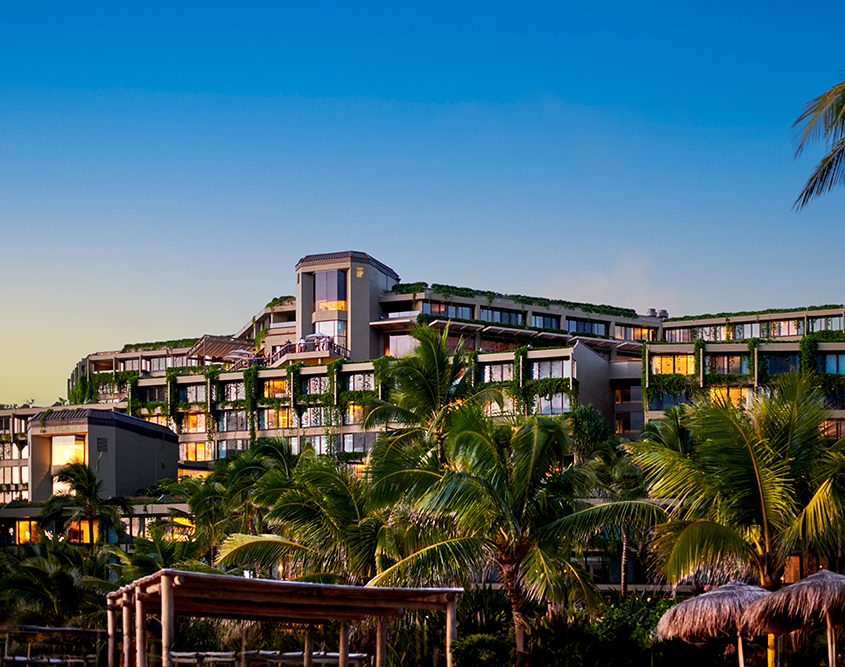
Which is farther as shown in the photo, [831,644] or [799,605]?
[831,644]

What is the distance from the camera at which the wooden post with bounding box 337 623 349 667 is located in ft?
65.6

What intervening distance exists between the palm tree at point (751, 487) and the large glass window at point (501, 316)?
6526 cm

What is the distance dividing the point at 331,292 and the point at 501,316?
1515 centimetres

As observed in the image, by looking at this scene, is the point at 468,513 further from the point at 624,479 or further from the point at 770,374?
the point at 770,374

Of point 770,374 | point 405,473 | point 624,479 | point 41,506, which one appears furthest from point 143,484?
point 405,473

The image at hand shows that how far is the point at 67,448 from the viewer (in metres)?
60.3

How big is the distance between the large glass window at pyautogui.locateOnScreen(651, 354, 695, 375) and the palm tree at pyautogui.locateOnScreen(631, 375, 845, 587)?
47.4 metres

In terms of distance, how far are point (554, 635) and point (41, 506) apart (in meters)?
43.0

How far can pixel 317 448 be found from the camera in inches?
2847

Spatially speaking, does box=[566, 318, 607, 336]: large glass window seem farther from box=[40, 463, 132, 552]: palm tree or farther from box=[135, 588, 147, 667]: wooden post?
box=[135, 588, 147, 667]: wooden post

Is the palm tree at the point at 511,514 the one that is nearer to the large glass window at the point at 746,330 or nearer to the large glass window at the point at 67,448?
the large glass window at the point at 67,448

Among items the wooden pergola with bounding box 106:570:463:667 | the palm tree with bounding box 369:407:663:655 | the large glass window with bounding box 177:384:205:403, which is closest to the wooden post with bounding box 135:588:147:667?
the wooden pergola with bounding box 106:570:463:667

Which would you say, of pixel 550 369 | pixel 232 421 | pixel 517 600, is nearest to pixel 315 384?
pixel 232 421

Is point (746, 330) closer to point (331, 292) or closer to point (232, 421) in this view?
point (331, 292)
